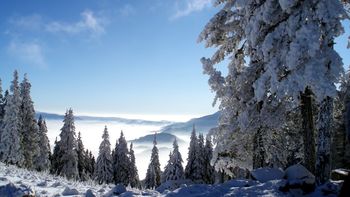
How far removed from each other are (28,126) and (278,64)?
157ft

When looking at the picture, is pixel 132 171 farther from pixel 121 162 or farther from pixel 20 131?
pixel 20 131

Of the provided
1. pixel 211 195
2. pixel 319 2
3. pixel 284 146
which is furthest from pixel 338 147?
pixel 211 195

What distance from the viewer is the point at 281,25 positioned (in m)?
14.6

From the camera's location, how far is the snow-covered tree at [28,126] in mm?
54719

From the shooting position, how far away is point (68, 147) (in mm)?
61125

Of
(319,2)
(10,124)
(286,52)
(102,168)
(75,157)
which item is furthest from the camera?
(102,168)

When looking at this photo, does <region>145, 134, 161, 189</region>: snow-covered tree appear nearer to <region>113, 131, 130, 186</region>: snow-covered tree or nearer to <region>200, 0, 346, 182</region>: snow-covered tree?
<region>113, 131, 130, 186</region>: snow-covered tree

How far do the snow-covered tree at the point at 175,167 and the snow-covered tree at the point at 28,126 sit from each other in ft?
71.7

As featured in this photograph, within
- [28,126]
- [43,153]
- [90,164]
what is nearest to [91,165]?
[90,164]

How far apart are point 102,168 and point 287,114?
174ft

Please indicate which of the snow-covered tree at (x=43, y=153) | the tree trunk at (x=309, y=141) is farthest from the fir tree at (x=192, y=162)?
the tree trunk at (x=309, y=141)

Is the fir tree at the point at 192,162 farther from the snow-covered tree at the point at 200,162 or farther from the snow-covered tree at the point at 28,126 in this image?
the snow-covered tree at the point at 28,126

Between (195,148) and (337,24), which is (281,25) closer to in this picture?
(337,24)

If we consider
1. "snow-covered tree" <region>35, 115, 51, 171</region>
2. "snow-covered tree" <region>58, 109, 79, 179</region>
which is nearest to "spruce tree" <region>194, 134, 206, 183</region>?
"snow-covered tree" <region>58, 109, 79, 179</region>
